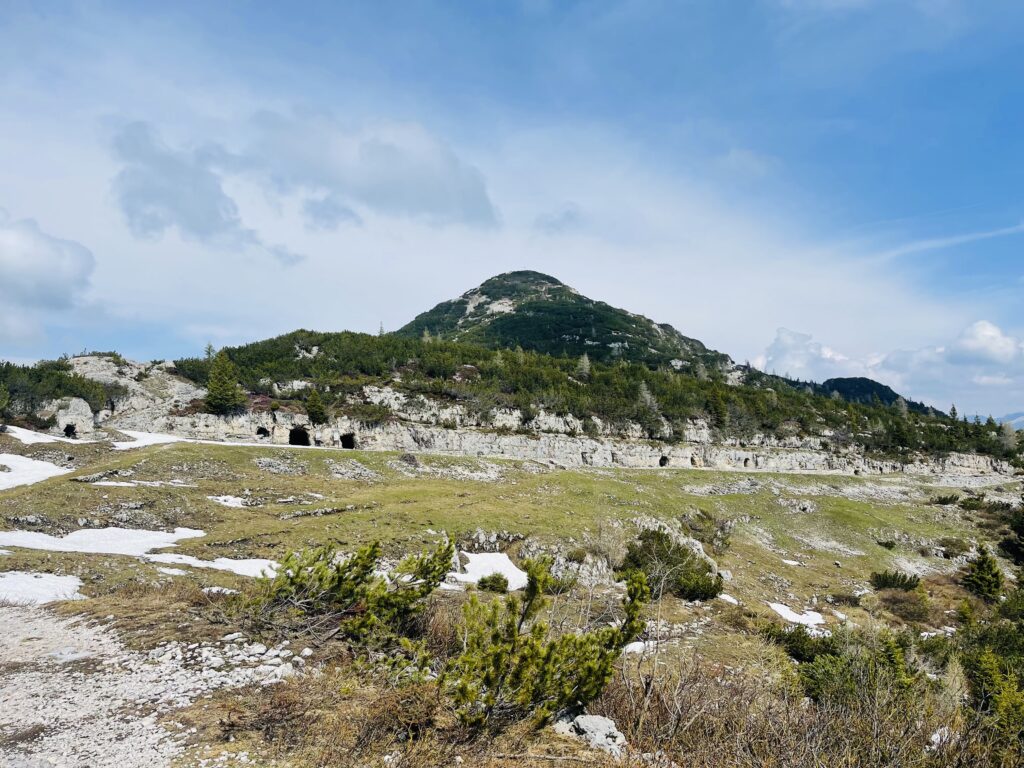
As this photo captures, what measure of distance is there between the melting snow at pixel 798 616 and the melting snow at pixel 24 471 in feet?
132

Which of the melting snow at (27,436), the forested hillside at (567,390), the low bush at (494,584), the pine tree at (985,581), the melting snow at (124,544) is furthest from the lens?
the forested hillside at (567,390)

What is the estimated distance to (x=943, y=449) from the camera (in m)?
96.1

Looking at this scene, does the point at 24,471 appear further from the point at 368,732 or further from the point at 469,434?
the point at 469,434

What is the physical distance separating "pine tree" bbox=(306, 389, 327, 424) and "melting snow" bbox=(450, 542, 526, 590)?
45438mm

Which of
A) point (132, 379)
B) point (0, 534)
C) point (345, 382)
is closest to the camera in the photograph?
point (0, 534)

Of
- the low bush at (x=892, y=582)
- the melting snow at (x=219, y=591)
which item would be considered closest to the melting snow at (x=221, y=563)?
the melting snow at (x=219, y=591)

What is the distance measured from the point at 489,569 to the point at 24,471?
101ft

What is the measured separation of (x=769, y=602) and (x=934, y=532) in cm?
3644

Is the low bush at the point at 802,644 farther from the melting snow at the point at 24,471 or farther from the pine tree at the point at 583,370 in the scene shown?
the pine tree at the point at 583,370

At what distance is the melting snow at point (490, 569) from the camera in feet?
68.5

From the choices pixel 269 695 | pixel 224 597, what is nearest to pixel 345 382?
pixel 224 597

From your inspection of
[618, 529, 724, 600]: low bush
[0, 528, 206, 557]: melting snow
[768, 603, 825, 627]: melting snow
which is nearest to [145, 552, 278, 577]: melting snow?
[0, 528, 206, 557]: melting snow

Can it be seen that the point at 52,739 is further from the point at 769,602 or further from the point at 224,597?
the point at 769,602

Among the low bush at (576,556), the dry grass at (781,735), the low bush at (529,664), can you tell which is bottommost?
the low bush at (576,556)
